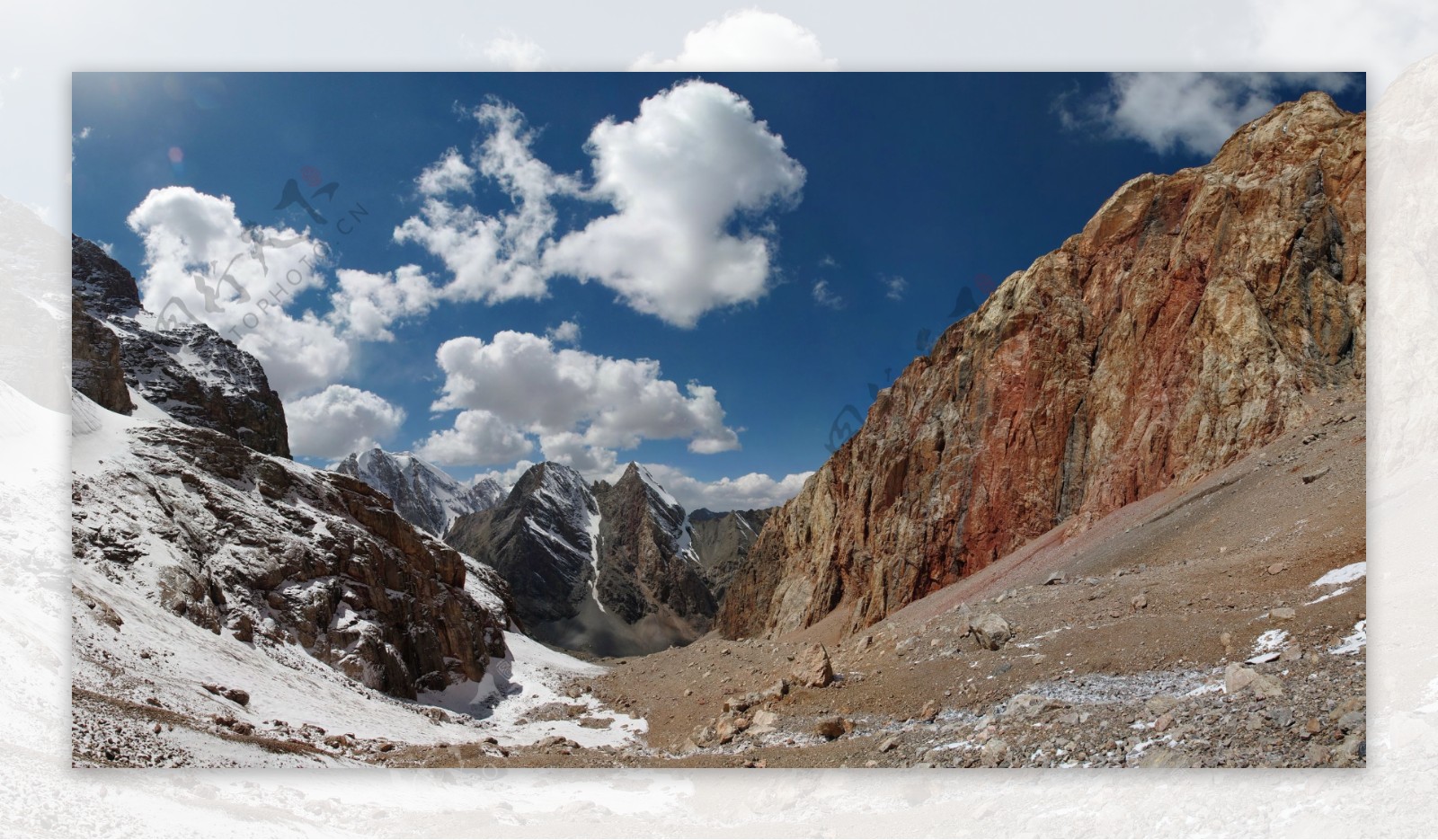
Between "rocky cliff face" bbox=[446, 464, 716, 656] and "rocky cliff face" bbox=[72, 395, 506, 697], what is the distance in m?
73.3

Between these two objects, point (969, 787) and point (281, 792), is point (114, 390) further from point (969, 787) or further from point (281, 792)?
point (969, 787)

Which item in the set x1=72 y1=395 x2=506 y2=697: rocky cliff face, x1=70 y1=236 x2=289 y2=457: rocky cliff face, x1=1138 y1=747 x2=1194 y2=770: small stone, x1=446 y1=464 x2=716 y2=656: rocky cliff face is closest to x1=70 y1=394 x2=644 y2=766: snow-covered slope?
x1=72 y1=395 x2=506 y2=697: rocky cliff face

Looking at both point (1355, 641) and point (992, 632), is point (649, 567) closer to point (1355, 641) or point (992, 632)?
point (992, 632)

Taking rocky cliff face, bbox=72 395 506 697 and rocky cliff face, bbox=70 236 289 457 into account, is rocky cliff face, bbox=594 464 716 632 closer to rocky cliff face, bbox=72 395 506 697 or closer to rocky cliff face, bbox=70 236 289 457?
rocky cliff face, bbox=70 236 289 457

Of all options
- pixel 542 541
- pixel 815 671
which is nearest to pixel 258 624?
pixel 815 671

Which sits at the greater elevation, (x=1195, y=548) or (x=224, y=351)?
(x=224, y=351)

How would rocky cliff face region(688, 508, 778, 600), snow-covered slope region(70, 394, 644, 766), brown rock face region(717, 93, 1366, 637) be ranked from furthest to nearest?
rocky cliff face region(688, 508, 778, 600)
brown rock face region(717, 93, 1366, 637)
snow-covered slope region(70, 394, 644, 766)

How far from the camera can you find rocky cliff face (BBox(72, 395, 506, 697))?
16.3 m

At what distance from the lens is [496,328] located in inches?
440

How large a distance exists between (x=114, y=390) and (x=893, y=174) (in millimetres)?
40700

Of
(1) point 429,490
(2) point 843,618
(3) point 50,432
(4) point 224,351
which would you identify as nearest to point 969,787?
(3) point 50,432

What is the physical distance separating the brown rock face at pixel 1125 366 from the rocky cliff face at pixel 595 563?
70006 millimetres

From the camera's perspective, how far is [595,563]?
126 metres

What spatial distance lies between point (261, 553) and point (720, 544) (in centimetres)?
10896
